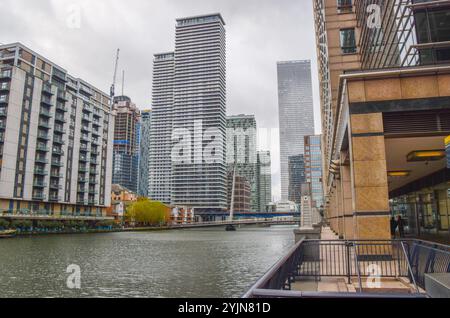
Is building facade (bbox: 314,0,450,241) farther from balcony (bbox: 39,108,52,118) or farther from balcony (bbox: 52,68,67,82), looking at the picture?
balcony (bbox: 52,68,67,82)

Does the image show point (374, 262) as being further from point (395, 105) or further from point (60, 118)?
point (60, 118)

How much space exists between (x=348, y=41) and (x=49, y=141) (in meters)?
73.0

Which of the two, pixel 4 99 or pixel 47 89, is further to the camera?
pixel 47 89

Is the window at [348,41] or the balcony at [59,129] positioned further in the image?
the balcony at [59,129]

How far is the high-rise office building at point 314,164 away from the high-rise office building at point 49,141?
9575 centimetres

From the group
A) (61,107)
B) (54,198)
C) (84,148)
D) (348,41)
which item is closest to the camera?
(348,41)

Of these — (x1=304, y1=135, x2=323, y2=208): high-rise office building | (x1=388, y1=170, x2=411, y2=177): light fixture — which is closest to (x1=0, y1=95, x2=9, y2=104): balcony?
(x1=388, y1=170, x2=411, y2=177): light fixture

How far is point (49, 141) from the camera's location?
8856 centimetres

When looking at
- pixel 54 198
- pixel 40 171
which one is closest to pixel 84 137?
pixel 40 171

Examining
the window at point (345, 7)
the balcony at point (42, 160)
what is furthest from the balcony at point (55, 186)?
the window at point (345, 7)

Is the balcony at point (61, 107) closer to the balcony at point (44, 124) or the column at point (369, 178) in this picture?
the balcony at point (44, 124)

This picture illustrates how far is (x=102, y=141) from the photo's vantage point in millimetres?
109875

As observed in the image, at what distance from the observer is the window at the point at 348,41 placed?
121 feet
